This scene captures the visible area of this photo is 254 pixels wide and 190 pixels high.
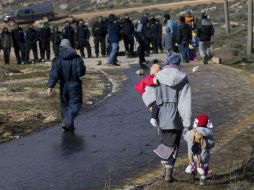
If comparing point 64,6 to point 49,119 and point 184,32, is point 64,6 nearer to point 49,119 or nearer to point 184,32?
point 184,32

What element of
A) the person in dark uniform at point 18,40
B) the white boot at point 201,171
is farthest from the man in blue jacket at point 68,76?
the person in dark uniform at point 18,40

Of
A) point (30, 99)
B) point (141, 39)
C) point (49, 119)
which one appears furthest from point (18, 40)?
point (49, 119)

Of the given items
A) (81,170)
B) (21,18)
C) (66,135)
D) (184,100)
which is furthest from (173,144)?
(21,18)

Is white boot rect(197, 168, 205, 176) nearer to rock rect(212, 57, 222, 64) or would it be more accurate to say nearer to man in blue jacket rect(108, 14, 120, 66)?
rock rect(212, 57, 222, 64)

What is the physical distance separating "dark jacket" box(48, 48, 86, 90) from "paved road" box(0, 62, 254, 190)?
937mm

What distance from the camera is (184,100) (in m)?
8.16

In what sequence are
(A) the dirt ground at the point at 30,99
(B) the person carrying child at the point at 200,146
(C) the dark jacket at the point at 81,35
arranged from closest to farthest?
(B) the person carrying child at the point at 200,146, (A) the dirt ground at the point at 30,99, (C) the dark jacket at the point at 81,35

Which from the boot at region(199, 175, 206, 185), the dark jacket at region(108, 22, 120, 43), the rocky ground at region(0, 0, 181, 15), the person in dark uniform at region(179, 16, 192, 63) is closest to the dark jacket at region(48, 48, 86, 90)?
the boot at region(199, 175, 206, 185)

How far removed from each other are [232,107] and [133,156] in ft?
14.1

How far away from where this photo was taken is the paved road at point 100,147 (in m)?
9.04

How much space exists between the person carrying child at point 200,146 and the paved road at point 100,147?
1051 mm

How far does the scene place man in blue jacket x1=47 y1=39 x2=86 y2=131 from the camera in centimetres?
1223

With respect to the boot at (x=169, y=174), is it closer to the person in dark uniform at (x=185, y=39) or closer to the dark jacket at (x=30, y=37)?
the person in dark uniform at (x=185, y=39)

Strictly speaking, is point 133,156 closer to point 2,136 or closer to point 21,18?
point 2,136
